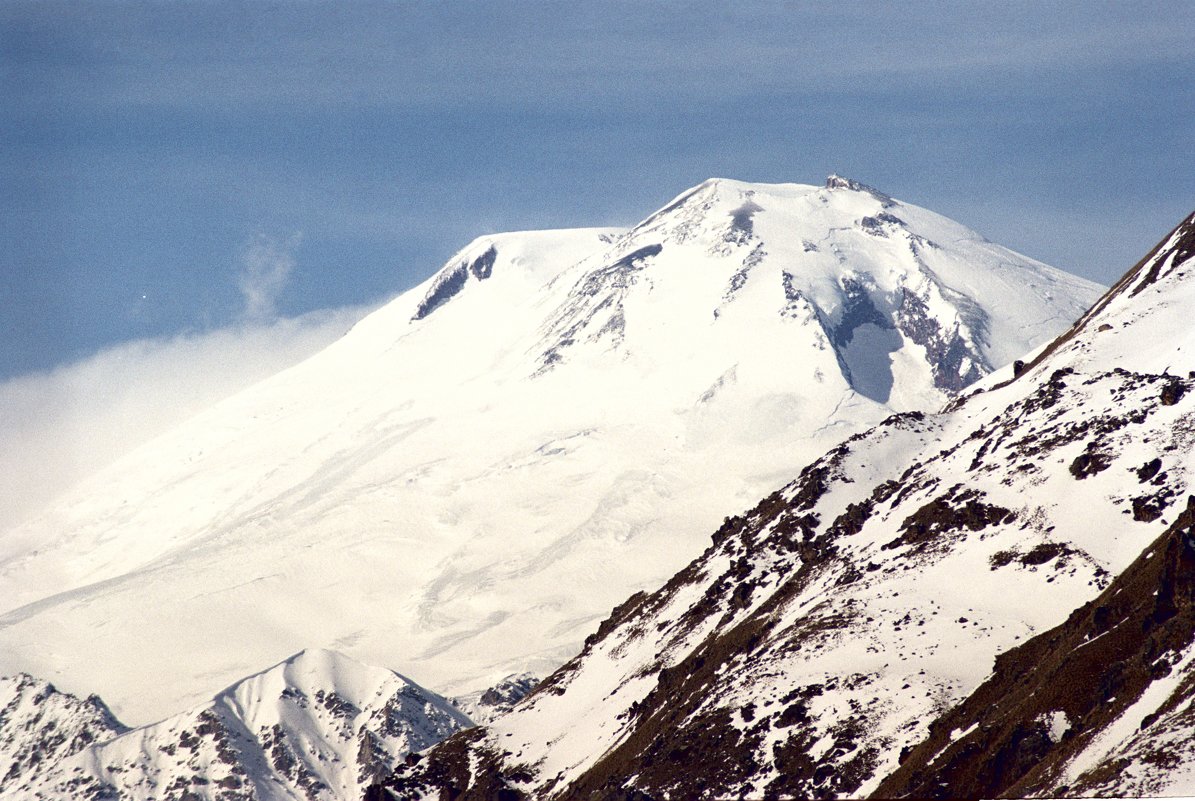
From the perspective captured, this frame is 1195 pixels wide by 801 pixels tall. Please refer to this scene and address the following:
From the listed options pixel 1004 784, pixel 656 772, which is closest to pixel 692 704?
pixel 656 772

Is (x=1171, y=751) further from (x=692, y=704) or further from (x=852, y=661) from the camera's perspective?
(x=692, y=704)

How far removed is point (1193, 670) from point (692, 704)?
231 ft

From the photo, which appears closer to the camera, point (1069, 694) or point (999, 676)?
point (1069, 694)

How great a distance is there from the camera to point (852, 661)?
593ft

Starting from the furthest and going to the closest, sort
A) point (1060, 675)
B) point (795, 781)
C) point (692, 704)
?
point (692, 704) → point (795, 781) → point (1060, 675)

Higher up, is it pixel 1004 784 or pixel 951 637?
pixel 951 637

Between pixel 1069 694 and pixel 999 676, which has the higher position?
pixel 999 676

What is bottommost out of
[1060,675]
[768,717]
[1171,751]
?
[1171,751]

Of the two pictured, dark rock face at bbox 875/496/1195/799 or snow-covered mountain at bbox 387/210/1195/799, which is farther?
snow-covered mountain at bbox 387/210/1195/799

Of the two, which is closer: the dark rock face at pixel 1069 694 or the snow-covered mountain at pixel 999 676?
the dark rock face at pixel 1069 694

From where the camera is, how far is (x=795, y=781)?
6452 inches

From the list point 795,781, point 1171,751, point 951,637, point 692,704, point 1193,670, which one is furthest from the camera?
point 692,704

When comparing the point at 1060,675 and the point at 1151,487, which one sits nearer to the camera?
the point at 1060,675

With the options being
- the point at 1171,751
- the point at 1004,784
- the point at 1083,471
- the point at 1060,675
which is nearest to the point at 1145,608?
the point at 1060,675
